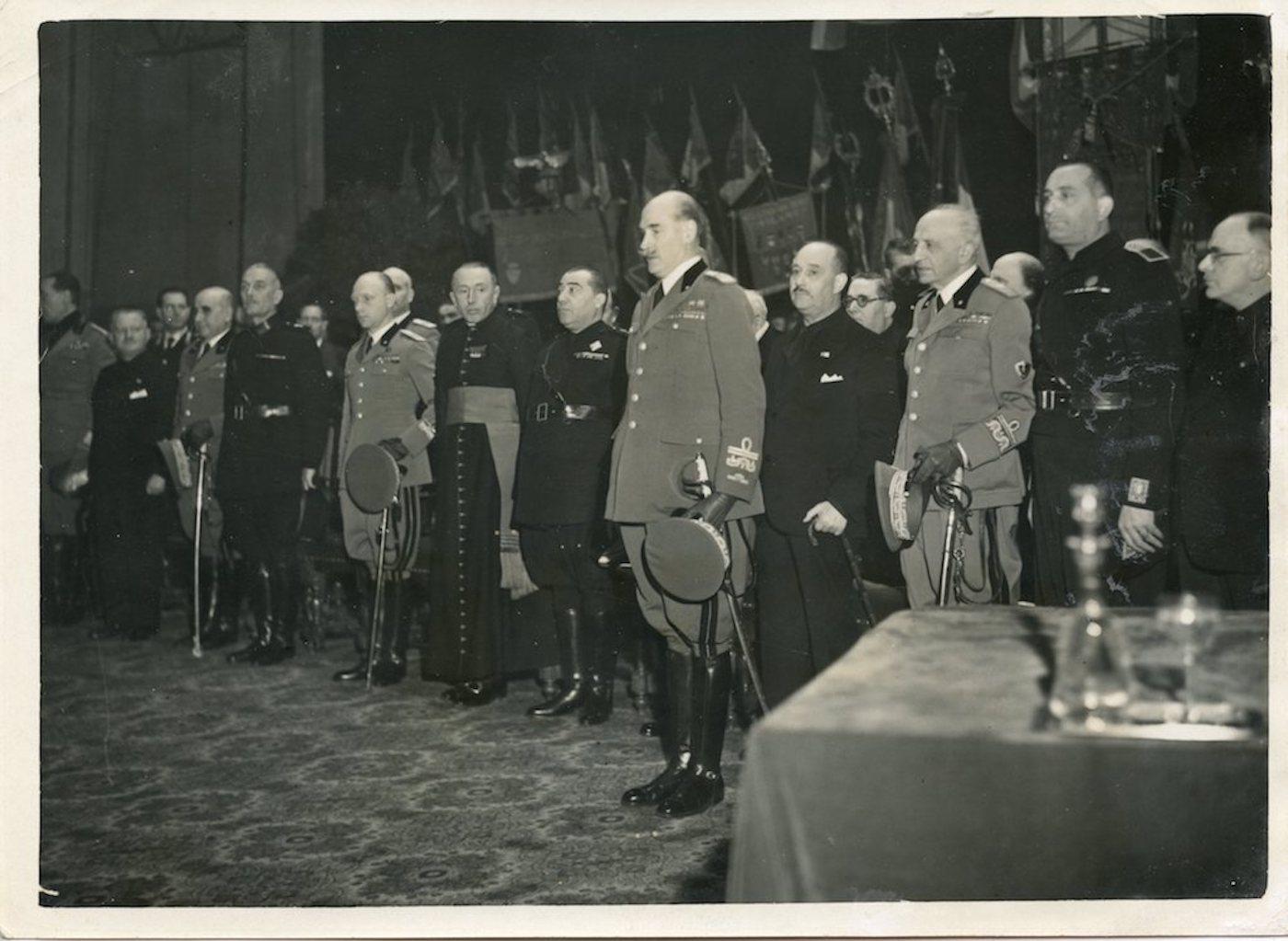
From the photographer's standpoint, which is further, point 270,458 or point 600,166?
point 270,458

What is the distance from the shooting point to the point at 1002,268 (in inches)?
136

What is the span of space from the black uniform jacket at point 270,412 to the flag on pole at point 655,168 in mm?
1220

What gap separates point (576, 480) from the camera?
Result: 3.90m

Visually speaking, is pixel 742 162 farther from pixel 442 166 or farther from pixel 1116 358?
pixel 1116 358

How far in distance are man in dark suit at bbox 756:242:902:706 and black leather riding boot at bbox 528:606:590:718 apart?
0.62 m

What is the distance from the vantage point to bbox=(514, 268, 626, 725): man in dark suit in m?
3.86

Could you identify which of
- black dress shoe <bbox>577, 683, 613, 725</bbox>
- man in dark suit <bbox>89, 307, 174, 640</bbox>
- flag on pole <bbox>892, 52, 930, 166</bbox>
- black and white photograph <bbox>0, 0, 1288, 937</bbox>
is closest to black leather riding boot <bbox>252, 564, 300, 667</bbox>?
black and white photograph <bbox>0, 0, 1288, 937</bbox>

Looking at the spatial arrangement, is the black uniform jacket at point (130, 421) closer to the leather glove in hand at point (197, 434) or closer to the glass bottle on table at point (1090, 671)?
the leather glove in hand at point (197, 434)

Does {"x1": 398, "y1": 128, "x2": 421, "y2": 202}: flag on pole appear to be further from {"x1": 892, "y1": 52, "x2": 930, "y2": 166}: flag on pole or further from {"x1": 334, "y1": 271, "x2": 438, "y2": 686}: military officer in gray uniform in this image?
{"x1": 892, "y1": 52, "x2": 930, "y2": 166}: flag on pole

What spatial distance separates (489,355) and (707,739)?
1434 millimetres

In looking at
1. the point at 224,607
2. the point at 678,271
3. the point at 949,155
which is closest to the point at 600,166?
the point at 678,271

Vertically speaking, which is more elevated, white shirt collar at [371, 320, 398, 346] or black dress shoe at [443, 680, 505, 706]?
white shirt collar at [371, 320, 398, 346]

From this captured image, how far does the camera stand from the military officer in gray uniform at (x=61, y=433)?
137 inches

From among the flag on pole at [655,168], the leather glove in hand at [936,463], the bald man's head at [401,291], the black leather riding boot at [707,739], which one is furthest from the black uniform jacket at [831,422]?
the bald man's head at [401,291]
